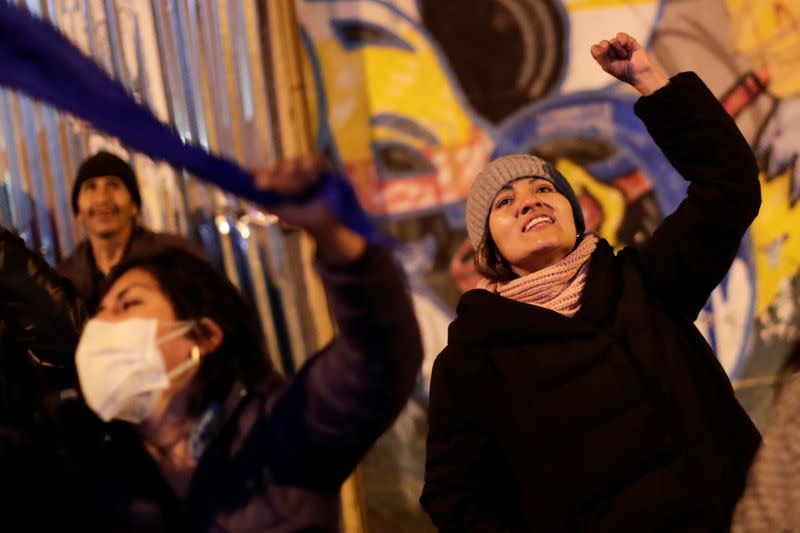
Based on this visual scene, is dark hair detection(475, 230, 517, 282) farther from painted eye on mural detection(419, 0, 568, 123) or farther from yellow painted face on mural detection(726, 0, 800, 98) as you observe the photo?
yellow painted face on mural detection(726, 0, 800, 98)

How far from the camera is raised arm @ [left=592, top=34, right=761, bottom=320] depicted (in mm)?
1290

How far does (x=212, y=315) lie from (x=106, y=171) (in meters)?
0.48

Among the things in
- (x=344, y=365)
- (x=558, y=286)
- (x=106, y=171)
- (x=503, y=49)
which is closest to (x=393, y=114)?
(x=503, y=49)

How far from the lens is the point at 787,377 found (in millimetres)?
981

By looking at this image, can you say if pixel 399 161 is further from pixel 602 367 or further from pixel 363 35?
pixel 602 367

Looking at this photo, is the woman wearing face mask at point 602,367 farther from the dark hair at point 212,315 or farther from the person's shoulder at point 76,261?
the person's shoulder at point 76,261

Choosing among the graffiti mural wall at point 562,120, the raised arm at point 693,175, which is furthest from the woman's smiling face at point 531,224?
the graffiti mural wall at point 562,120

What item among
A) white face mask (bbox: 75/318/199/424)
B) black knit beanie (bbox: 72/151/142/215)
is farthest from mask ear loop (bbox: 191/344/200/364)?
black knit beanie (bbox: 72/151/142/215)

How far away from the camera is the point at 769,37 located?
8.13 ft

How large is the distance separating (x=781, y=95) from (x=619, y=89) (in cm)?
46

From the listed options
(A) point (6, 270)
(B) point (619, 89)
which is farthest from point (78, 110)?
(B) point (619, 89)

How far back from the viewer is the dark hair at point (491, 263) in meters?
1.44

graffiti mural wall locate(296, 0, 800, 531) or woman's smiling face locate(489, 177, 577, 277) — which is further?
graffiti mural wall locate(296, 0, 800, 531)

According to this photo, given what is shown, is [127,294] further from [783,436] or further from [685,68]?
[685,68]
